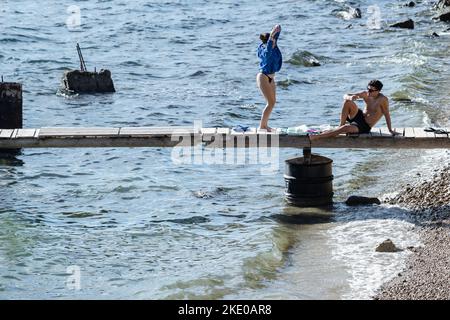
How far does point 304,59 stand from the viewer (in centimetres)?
3734

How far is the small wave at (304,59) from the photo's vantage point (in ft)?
121

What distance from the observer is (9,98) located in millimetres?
21203

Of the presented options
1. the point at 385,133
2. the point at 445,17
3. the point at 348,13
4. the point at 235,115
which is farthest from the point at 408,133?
the point at 348,13

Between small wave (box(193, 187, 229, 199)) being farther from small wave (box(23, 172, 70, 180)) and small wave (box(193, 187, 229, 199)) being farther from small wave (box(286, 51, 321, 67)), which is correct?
small wave (box(286, 51, 321, 67))

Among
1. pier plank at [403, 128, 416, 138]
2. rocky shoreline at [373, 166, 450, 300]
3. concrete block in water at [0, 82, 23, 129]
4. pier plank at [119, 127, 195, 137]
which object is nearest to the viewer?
rocky shoreline at [373, 166, 450, 300]

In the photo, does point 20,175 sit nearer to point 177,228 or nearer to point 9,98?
point 9,98

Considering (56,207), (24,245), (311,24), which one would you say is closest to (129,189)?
(56,207)

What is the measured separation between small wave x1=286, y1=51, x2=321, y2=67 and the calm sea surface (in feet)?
0.37

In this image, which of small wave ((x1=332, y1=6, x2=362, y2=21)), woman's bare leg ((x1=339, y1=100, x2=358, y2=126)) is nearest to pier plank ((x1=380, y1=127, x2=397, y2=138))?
woman's bare leg ((x1=339, y1=100, x2=358, y2=126))

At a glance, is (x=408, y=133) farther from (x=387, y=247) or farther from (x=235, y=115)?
(x=235, y=115)

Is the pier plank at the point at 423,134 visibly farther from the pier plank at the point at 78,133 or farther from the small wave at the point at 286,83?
the small wave at the point at 286,83

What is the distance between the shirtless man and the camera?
17.3m

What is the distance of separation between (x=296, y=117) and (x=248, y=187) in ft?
23.2

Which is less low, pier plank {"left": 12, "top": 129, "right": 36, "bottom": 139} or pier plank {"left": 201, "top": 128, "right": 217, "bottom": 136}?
pier plank {"left": 201, "top": 128, "right": 217, "bottom": 136}
